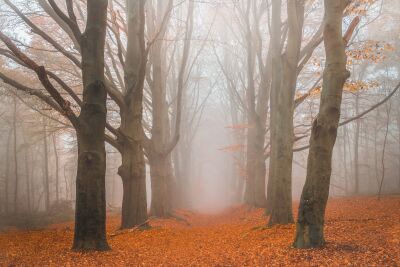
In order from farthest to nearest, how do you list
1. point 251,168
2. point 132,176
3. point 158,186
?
point 251,168 → point 158,186 → point 132,176

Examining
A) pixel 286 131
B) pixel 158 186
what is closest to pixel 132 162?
pixel 286 131

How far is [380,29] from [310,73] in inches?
249

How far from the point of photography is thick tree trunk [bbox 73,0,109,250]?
6159 millimetres

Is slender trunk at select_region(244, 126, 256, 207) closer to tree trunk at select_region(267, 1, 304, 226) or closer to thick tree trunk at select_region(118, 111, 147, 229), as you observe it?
tree trunk at select_region(267, 1, 304, 226)

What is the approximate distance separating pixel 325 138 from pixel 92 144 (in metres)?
3.76

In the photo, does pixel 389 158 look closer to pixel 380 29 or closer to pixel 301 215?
pixel 380 29

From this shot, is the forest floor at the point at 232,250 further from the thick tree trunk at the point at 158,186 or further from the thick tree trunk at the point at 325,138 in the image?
the thick tree trunk at the point at 158,186

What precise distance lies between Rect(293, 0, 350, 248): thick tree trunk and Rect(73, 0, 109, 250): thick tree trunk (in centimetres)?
331

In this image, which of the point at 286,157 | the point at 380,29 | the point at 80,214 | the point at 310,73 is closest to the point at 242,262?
the point at 80,214

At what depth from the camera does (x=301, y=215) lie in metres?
5.84

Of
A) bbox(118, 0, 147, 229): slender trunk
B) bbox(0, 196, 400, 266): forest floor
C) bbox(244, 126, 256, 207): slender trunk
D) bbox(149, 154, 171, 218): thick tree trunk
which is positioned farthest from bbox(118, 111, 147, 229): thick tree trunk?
bbox(244, 126, 256, 207): slender trunk

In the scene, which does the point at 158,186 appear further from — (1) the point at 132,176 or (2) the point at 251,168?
(2) the point at 251,168

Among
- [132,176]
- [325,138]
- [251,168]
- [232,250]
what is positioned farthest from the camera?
[251,168]

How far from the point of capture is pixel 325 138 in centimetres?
571
